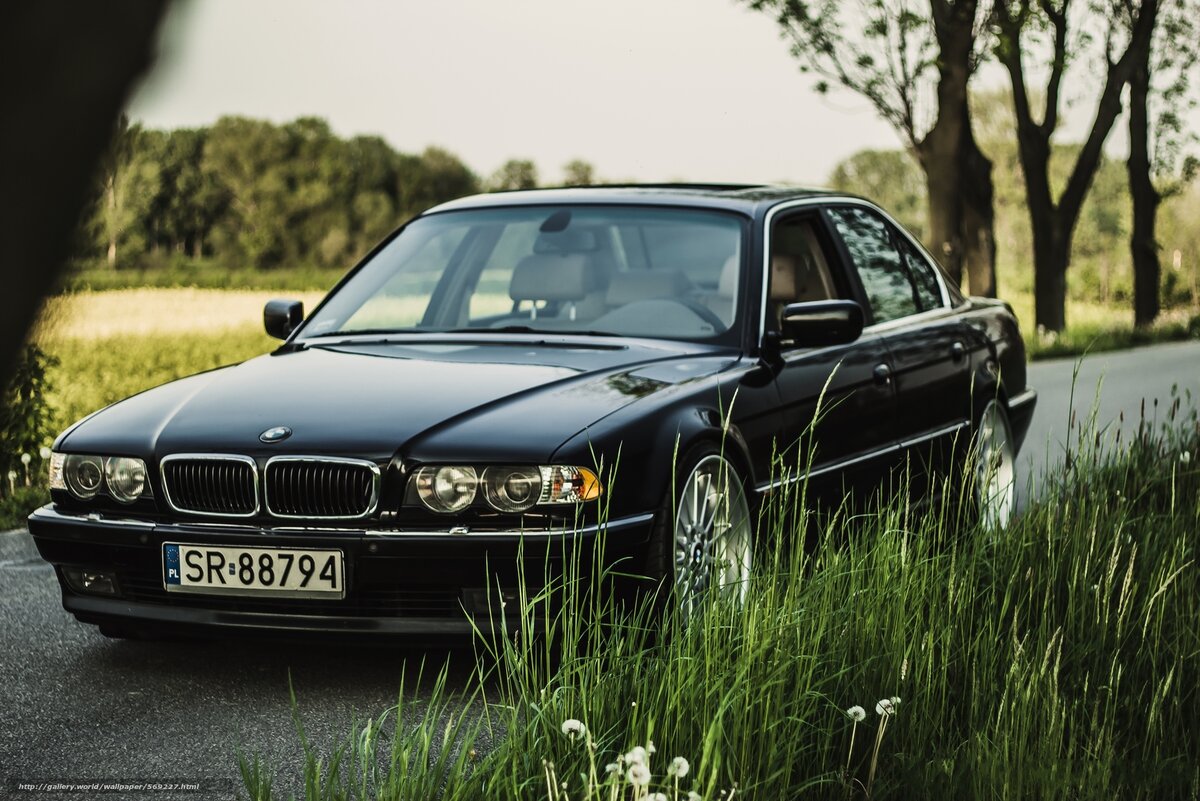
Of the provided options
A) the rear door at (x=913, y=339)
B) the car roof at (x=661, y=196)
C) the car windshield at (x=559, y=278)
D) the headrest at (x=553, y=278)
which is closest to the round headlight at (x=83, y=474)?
the car windshield at (x=559, y=278)

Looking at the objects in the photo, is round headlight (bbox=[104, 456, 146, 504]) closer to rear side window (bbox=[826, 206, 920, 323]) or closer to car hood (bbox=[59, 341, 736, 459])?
car hood (bbox=[59, 341, 736, 459])

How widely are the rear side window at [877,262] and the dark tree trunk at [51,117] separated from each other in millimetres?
6004

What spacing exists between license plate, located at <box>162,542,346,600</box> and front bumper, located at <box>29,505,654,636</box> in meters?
0.02

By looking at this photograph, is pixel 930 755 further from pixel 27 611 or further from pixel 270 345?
pixel 270 345

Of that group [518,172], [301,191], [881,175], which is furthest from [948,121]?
[881,175]

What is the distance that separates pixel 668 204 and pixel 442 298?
0.94 metres

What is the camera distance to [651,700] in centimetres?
352

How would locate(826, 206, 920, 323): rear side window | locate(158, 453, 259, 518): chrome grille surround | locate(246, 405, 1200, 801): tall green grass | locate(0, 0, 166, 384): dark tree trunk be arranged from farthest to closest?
locate(826, 206, 920, 323): rear side window
locate(158, 453, 259, 518): chrome grille surround
locate(246, 405, 1200, 801): tall green grass
locate(0, 0, 166, 384): dark tree trunk

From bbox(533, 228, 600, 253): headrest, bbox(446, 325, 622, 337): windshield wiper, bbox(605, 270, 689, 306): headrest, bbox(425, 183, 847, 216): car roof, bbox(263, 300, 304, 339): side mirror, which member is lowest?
bbox(446, 325, 622, 337): windshield wiper

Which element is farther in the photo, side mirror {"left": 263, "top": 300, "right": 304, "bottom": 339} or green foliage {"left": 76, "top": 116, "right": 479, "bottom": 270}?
green foliage {"left": 76, "top": 116, "right": 479, "bottom": 270}

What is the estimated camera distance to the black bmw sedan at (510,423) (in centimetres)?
461

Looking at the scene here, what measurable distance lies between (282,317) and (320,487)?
6.93 ft

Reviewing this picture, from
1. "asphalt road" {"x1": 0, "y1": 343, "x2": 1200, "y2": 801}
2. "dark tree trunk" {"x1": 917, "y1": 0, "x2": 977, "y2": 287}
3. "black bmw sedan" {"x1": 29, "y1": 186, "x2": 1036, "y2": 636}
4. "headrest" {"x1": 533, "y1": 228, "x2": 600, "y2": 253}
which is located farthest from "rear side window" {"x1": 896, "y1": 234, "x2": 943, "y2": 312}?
"dark tree trunk" {"x1": 917, "y1": 0, "x2": 977, "y2": 287}

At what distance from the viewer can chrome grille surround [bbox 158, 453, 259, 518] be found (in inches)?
188
